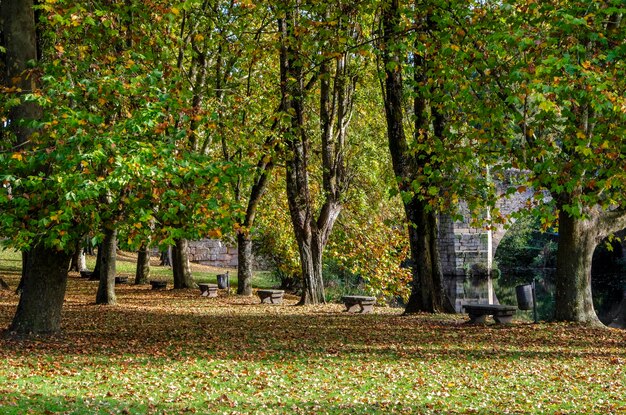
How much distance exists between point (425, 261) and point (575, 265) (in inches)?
136

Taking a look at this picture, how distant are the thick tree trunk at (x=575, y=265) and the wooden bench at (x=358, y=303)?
5.44m

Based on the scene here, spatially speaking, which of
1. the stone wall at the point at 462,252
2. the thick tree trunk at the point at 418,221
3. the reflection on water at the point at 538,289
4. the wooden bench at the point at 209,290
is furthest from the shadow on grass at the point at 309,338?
the stone wall at the point at 462,252

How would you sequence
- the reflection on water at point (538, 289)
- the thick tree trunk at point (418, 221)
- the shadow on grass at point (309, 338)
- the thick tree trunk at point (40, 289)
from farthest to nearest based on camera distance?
1. the reflection on water at point (538, 289)
2. the thick tree trunk at point (418, 221)
3. the thick tree trunk at point (40, 289)
4. the shadow on grass at point (309, 338)

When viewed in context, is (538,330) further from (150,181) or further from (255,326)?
(150,181)

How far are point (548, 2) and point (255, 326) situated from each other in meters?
7.81

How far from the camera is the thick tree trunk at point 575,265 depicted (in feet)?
44.9

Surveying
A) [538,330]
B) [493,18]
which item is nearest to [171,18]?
[493,18]

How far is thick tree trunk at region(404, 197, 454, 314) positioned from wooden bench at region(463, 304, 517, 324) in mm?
1803

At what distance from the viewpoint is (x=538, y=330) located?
13438 mm

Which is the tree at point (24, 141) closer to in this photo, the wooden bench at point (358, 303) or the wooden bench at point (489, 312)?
the wooden bench at point (489, 312)

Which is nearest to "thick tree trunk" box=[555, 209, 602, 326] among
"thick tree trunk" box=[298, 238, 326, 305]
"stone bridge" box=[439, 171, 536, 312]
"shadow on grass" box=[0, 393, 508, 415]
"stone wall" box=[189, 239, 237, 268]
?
"shadow on grass" box=[0, 393, 508, 415]

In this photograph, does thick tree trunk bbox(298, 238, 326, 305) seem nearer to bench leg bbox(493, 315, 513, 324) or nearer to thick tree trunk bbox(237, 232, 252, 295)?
thick tree trunk bbox(237, 232, 252, 295)

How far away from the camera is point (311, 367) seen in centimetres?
998

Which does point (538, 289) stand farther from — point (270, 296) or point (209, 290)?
point (270, 296)
